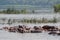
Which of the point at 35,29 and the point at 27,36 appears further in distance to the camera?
the point at 35,29

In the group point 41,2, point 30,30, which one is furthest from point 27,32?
point 41,2

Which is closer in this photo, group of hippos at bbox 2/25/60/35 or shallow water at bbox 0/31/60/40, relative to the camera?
shallow water at bbox 0/31/60/40

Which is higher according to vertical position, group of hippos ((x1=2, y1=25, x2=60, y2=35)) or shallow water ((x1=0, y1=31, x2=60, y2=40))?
group of hippos ((x1=2, y1=25, x2=60, y2=35))

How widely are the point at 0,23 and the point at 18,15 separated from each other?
4016mm

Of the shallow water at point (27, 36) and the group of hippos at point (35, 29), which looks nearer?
the shallow water at point (27, 36)

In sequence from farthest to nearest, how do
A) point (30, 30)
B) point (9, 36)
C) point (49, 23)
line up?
1. point (49, 23)
2. point (30, 30)
3. point (9, 36)

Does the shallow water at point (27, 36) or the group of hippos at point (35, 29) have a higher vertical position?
the group of hippos at point (35, 29)

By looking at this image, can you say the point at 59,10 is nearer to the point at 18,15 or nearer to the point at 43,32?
the point at 18,15

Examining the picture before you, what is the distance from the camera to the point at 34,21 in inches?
727

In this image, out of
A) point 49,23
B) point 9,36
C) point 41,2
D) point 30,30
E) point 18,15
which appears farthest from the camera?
point 41,2

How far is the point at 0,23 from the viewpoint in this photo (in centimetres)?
1889

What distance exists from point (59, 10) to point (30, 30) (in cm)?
719

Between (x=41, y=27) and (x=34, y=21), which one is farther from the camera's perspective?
(x=34, y=21)

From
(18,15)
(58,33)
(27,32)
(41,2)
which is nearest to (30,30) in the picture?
(27,32)
